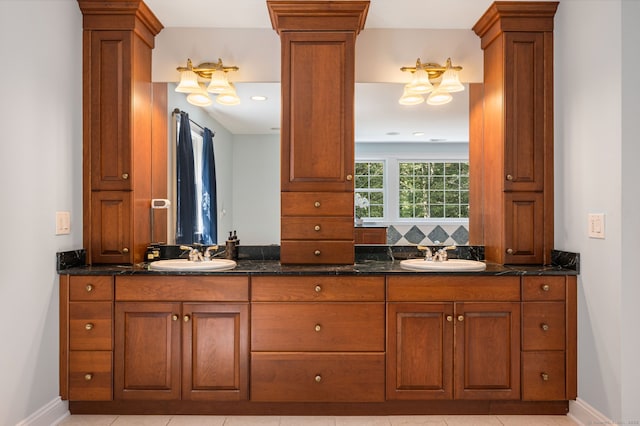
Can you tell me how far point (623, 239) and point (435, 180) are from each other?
1.08 m

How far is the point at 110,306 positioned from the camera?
8.23ft

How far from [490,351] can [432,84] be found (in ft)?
5.38

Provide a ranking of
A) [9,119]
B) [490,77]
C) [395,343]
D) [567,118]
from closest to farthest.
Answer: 1. [9,119]
2. [395,343]
3. [567,118]
4. [490,77]

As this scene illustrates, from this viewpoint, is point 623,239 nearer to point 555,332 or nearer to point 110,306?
point 555,332

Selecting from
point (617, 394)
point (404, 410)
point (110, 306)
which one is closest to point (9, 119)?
point (110, 306)

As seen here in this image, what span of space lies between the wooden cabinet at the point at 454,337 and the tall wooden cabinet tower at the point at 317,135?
496mm

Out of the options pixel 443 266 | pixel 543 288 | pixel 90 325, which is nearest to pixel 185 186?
pixel 90 325

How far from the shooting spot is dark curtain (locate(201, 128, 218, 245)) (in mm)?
3041

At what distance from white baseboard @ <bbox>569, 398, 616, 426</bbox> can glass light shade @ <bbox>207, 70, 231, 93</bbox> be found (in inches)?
105

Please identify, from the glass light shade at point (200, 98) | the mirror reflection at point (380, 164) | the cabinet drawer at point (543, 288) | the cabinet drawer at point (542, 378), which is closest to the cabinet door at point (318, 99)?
the mirror reflection at point (380, 164)

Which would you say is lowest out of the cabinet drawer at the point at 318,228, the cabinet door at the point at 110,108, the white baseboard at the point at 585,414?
the white baseboard at the point at 585,414

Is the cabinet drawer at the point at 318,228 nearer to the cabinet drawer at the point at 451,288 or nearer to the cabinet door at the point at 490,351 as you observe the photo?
the cabinet drawer at the point at 451,288

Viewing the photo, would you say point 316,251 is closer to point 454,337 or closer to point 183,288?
point 183,288

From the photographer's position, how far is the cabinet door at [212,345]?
2.51 m
